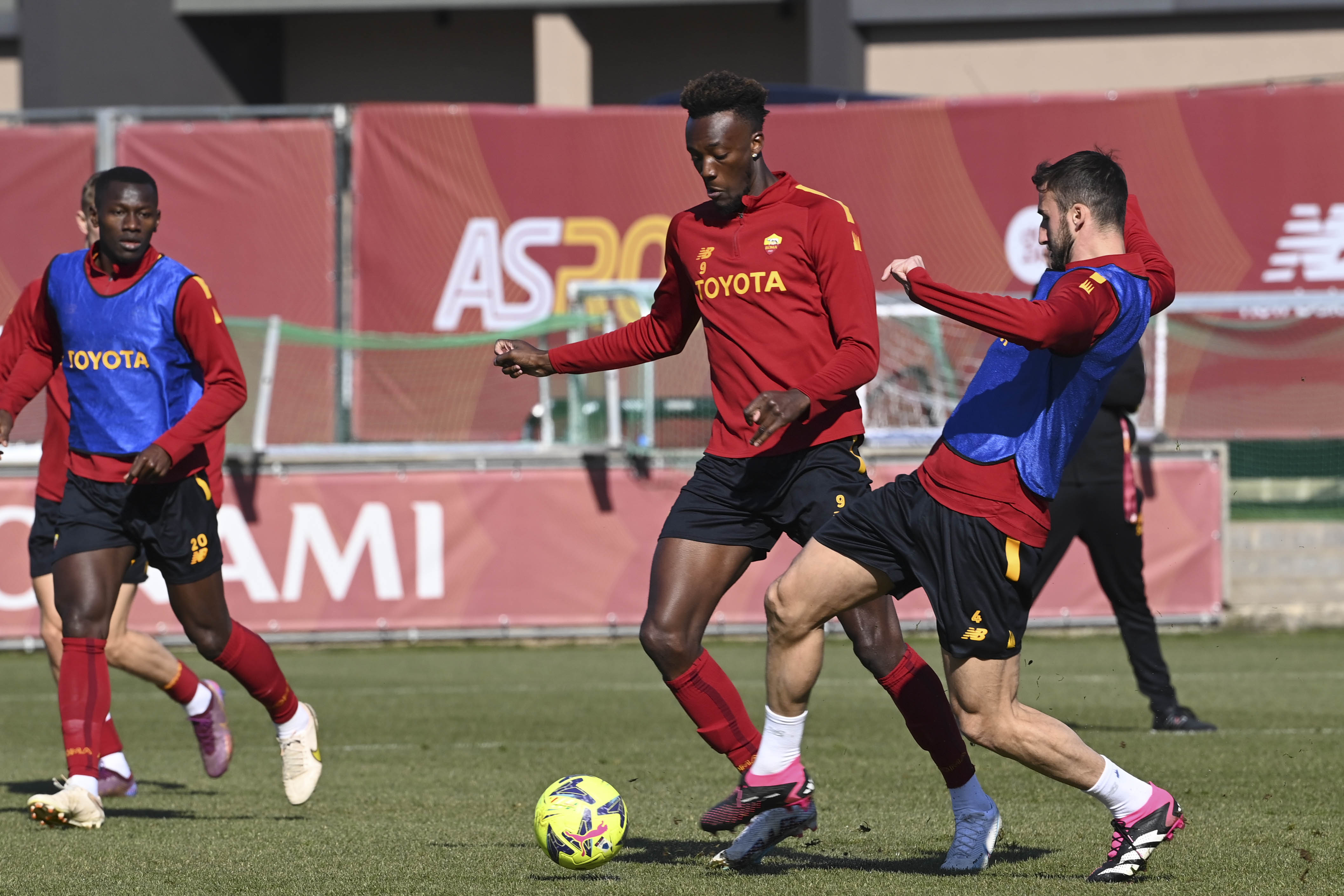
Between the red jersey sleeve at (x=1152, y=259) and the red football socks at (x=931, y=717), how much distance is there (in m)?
1.30

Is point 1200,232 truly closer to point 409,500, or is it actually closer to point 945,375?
point 945,375

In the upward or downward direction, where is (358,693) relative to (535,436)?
downward

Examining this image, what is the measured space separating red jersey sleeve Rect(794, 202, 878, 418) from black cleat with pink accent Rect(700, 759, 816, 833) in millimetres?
1100

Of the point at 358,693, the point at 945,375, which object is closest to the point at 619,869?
the point at 358,693

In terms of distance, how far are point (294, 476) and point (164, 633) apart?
1577 millimetres

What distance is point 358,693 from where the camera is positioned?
11.3m

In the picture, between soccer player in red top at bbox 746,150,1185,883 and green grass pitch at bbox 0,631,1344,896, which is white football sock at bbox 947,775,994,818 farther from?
soccer player in red top at bbox 746,150,1185,883

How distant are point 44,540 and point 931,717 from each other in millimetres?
4142

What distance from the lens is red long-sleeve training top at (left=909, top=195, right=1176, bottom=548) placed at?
15.3 feet

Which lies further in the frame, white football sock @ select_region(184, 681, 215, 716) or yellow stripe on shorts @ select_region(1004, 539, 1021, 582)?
white football sock @ select_region(184, 681, 215, 716)

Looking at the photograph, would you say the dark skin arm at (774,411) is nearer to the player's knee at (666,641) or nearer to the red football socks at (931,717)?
the player's knee at (666,641)

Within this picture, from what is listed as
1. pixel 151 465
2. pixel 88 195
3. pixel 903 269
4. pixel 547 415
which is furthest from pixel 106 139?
pixel 903 269

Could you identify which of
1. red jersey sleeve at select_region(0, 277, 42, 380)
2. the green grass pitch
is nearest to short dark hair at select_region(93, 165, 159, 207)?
red jersey sleeve at select_region(0, 277, 42, 380)

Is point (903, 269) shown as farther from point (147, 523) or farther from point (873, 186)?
point (873, 186)
